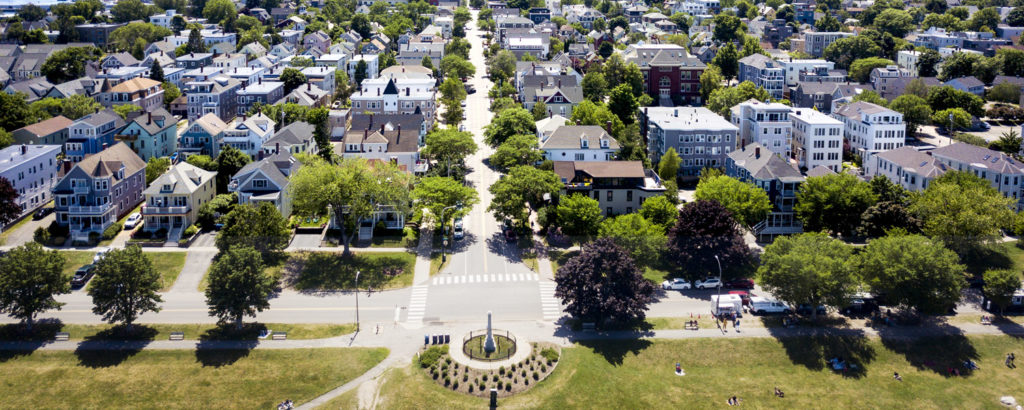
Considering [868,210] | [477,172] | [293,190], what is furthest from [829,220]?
[293,190]

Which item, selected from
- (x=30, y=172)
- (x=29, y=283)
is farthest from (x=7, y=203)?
(x=29, y=283)

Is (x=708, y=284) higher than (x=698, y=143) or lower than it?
lower

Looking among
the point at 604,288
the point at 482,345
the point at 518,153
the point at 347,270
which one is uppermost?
the point at 518,153

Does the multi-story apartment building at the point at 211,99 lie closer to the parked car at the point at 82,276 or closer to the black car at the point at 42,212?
the black car at the point at 42,212

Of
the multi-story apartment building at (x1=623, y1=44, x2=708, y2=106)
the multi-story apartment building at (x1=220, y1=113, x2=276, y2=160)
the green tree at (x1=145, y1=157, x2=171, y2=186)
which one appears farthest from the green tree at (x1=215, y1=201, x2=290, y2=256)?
the multi-story apartment building at (x1=623, y1=44, x2=708, y2=106)

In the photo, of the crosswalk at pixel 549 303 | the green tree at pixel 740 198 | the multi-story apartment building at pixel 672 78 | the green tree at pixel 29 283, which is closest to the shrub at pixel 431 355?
the crosswalk at pixel 549 303

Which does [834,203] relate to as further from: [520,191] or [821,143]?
[520,191]
